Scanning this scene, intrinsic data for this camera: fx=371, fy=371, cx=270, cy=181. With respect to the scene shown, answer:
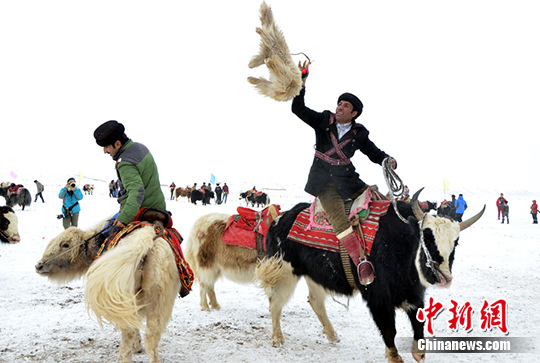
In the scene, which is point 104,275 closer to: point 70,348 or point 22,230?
point 70,348

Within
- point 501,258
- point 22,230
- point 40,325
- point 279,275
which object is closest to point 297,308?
point 279,275

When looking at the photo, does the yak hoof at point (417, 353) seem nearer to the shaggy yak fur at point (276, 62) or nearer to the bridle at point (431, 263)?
the bridle at point (431, 263)

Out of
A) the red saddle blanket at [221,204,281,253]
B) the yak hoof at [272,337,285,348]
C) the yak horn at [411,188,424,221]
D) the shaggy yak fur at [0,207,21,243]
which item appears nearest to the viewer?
the yak horn at [411,188,424,221]

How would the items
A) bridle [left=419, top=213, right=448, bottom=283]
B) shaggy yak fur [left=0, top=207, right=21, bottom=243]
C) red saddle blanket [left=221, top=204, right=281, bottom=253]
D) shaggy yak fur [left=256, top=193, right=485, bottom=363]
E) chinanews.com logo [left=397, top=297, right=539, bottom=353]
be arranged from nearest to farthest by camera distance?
bridle [left=419, top=213, right=448, bottom=283]
shaggy yak fur [left=256, top=193, right=485, bottom=363]
chinanews.com logo [left=397, top=297, right=539, bottom=353]
red saddle blanket [left=221, top=204, right=281, bottom=253]
shaggy yak fur [left=0, top=207, right=21, bottom=243]

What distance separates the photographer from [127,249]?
8.74 ft

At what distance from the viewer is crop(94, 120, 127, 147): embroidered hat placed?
2938 millimetres

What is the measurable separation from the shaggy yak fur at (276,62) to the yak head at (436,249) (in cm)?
157

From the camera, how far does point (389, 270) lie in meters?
3.03

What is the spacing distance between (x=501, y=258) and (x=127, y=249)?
8807 mm

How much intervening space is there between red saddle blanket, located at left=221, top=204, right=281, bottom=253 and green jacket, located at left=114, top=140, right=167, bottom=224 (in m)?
1.83

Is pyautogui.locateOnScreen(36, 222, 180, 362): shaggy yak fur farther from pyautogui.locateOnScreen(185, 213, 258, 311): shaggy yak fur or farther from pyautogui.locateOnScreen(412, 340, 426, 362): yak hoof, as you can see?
pyautogui.locateOnScreen(412, 340, 426, 362): yak hoof

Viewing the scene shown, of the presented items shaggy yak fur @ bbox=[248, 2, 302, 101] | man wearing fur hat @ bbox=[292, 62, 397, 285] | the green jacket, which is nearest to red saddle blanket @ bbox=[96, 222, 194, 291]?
the green jacket

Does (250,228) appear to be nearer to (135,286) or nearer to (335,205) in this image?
(335,205)

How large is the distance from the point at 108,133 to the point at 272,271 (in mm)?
2036
